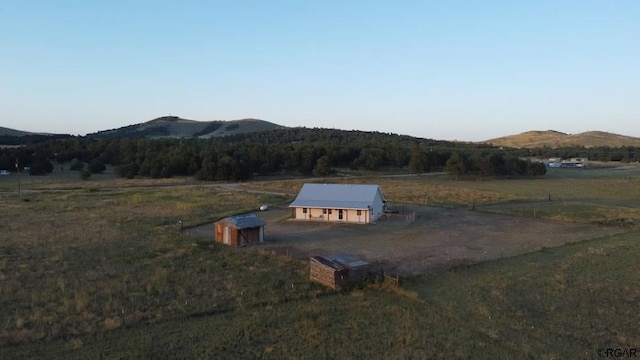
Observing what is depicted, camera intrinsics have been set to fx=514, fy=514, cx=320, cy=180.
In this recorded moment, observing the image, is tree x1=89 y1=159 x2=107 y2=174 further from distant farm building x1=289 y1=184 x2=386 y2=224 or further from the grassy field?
distant farm building x1=289 y1=184 x2=386 y2=224

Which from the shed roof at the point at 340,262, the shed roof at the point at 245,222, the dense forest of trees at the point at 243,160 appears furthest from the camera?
the dense forest of trees at the point at 243,160

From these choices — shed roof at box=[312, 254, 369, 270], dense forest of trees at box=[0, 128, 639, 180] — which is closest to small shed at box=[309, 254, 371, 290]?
shed roof at box=[312, 254, 369, 270]

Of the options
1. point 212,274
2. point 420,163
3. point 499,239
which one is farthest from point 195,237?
point 420,163

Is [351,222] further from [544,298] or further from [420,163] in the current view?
[420,163]

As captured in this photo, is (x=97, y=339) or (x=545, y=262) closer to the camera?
(x=97, y=339)

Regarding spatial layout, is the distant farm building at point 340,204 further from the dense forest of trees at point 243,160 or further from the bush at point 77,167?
the bush at point 77,167

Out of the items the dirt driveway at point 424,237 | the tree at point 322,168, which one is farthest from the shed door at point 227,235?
the tree at point 322,168
